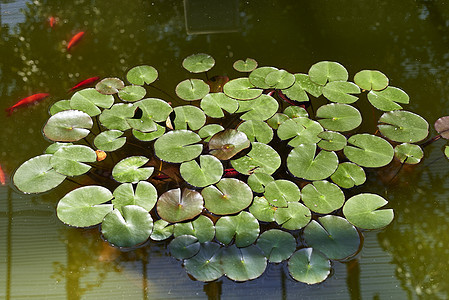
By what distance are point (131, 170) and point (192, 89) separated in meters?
0.49

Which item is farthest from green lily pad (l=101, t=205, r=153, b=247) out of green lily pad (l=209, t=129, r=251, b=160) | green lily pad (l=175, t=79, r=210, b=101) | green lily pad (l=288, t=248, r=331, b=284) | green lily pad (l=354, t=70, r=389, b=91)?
green lily pad (l=354, t=70, r=389, b=91)

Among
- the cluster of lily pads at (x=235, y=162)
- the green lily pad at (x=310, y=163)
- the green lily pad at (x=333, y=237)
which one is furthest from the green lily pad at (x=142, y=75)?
the green lily pad at (x=333, y=237)

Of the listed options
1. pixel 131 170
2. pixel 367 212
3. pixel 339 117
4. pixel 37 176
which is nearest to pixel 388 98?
pixel 339 117

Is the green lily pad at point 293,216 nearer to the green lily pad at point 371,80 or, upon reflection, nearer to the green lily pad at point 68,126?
the green lily pad at point 371,80

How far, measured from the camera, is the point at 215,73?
6.98ft

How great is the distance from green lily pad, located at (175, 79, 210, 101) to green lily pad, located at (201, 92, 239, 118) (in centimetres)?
4

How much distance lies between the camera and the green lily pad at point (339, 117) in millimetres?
1851

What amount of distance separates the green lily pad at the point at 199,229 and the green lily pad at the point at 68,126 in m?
0.58

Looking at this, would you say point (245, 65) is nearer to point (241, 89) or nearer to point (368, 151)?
point (241, 89)

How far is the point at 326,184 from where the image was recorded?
1656mm

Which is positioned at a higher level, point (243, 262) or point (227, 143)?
point (227, 143)

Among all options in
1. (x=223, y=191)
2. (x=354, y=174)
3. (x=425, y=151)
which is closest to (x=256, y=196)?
(x=223, y=191)

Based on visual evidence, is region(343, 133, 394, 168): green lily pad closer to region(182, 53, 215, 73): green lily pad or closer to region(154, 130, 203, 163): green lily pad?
region(154, 130, 203, 163): green lily pad

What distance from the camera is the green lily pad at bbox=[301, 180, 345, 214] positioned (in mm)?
1599
